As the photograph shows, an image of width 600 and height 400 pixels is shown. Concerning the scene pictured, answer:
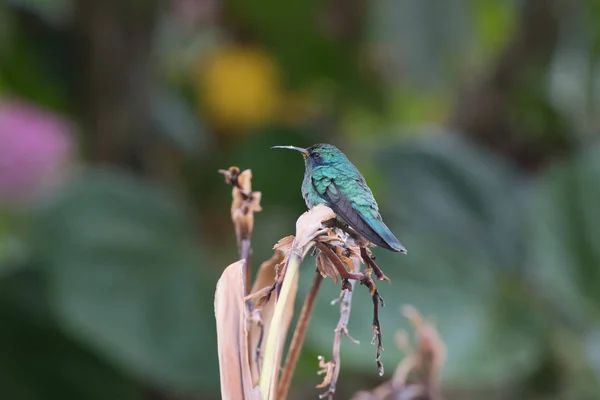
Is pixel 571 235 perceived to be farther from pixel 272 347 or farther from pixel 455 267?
pixel 272 347

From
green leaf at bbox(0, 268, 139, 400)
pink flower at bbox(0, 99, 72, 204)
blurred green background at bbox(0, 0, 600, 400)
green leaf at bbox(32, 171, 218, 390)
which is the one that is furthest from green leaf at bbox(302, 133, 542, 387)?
pink flower at bbox(0, 99, 72, 204)

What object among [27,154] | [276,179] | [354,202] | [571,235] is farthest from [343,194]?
[27,154]

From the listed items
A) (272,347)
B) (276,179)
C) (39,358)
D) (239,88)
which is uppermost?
(239,88)

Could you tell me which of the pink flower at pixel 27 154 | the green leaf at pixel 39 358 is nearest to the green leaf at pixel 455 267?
the green leaf at pixel 39 358

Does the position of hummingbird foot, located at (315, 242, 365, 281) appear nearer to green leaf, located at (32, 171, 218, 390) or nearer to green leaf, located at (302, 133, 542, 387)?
green leaf, located at (302, 133, 542, 387)

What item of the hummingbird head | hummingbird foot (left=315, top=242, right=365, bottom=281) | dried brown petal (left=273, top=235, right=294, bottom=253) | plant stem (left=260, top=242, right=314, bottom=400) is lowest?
plant stem (left=260, top=242, right=314, bottom=400)

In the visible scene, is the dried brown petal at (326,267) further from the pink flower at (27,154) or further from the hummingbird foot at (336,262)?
the pink flower at (27,154)

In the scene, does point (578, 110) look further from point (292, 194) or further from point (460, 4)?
point (292, 194)
